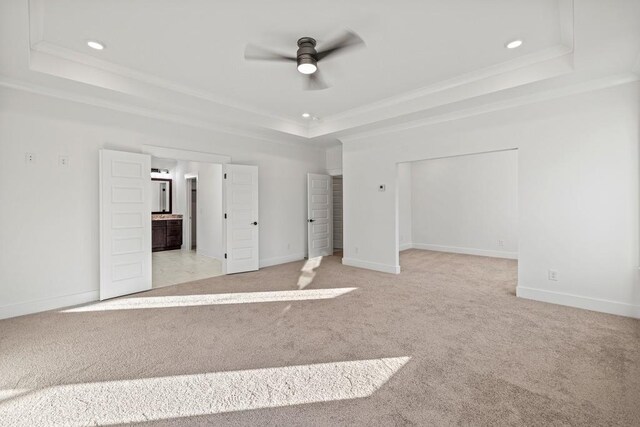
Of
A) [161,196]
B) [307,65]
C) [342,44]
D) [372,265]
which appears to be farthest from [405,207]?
[161,196]

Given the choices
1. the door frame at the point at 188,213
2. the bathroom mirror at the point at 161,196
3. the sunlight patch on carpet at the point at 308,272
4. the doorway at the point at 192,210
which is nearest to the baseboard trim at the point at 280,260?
the sunlight patch on carpet at the point at 308,272

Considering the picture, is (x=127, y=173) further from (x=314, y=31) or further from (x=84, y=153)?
(x=314, y=31)

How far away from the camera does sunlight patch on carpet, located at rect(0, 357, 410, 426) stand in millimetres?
1842

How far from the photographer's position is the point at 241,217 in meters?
5.54

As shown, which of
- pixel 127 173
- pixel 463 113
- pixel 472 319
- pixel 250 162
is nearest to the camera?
pixel 472 319

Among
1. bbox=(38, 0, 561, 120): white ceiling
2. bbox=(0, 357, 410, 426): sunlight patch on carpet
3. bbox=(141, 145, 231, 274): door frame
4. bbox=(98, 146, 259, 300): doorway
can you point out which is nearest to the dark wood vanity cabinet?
bbox=(98, 146, 259, 300): doorway

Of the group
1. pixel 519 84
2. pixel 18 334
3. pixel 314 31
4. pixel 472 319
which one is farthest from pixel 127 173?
pixel 519 84

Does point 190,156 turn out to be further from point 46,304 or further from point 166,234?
point 166,234

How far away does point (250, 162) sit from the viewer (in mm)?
5848

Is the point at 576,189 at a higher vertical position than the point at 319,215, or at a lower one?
higher

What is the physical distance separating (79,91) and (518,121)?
562 centimetres

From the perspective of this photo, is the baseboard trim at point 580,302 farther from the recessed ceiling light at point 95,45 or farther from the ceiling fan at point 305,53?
the recessed ceiling light at point 95,45

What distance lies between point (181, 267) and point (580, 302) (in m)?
6.43

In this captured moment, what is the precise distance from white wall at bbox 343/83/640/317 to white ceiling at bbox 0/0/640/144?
43 cm
